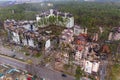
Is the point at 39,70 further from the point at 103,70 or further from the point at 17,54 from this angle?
the point at 103,70

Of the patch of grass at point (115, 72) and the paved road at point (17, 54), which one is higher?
the paved road at point (17, 54)

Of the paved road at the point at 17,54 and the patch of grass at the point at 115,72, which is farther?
the paved road at the point at 17,54

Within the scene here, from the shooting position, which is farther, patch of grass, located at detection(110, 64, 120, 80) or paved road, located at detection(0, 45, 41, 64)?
paved road, located at detection(0, 45, 41, 64)

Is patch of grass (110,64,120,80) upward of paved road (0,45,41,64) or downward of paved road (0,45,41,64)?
downward

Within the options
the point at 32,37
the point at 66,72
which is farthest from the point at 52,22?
the point at 66,72

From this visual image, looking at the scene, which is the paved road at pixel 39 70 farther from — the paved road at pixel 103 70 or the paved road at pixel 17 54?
the paved road at pixel 103 70

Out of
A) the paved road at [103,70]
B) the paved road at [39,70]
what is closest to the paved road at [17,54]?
the paved road at [39,70]

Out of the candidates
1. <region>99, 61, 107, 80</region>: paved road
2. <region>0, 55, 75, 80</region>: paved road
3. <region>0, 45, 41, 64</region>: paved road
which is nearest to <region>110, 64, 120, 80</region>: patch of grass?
<region>99, 61, 107, 80</region>: paved road

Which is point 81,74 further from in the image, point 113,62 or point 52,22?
point 52,22

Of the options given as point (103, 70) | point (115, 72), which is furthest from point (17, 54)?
point (115, 72)

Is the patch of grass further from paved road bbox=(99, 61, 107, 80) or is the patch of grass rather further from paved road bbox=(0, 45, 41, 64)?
paved road bbox=(0, 45, 41, 64)

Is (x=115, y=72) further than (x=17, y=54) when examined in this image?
No

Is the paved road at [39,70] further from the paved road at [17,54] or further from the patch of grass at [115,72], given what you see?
the patch of grass at [115,72]
